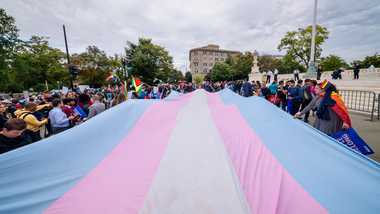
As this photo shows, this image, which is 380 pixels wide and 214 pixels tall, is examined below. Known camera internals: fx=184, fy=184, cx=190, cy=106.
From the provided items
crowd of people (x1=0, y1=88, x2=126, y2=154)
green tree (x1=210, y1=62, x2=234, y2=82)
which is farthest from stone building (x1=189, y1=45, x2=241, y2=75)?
crowd of people (x1=0, y1=88, x2=126, y2=154)

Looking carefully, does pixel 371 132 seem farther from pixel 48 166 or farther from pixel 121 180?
pixel 48 166

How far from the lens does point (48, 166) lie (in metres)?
2.05

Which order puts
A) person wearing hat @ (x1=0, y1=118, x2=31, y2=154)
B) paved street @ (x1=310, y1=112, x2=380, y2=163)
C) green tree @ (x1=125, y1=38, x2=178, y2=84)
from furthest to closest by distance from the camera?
green tree @ (x1=125, y1=38, x2=178, y2=84) → paved street @ (x1=310, y1=112, x2=380, y2=163) → person wearing hat @ (x1=0, y1=118, x2=31, y2=154)

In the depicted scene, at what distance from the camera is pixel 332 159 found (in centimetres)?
221

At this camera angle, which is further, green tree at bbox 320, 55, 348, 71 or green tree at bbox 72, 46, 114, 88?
green tree at bbox 320, 55, 348, 71

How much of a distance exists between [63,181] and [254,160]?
2.10 meters

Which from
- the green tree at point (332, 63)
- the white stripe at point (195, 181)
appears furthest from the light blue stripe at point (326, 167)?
the green tree at point (332, 63)

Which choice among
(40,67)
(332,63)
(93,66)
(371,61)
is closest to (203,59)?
(332,63)

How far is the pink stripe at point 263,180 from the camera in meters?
1.64

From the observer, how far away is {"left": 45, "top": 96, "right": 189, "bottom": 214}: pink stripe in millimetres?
1638

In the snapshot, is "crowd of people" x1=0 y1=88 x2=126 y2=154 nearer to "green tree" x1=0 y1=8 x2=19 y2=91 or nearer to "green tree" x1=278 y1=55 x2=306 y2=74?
"green tree" x1=0 y1=8 x2=19 y2=91

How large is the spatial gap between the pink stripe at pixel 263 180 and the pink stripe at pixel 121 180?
97cm

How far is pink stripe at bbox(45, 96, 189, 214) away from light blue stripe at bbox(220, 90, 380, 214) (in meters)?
1.54

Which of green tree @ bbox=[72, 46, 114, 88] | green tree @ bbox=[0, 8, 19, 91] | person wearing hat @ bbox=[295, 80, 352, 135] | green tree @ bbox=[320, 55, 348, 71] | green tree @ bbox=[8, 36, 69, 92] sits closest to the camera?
person wearing hat @ bbox=[295, 80, 352, 135]
